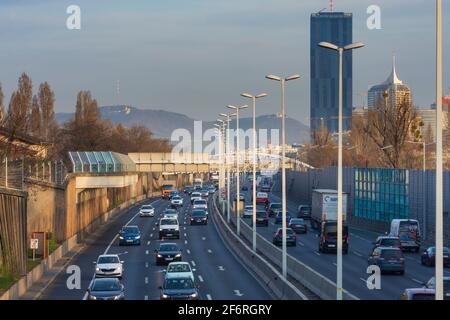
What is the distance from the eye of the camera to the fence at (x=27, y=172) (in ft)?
157

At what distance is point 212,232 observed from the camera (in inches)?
3147

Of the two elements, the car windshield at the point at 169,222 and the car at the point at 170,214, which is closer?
the car windshield at the point at 169,222

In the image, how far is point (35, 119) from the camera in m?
111

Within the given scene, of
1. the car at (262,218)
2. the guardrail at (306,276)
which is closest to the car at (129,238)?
the guardrail at (306,276)

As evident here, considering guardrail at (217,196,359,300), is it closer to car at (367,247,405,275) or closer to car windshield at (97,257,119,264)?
car at (367,247,405,275)

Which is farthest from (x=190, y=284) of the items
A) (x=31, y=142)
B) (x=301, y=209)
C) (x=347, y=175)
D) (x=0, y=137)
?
(x=301, y=209)

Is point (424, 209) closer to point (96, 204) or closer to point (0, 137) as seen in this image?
point (0, 137)

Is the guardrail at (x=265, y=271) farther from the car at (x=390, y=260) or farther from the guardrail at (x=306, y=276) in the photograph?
the car at (x=390, y=260)

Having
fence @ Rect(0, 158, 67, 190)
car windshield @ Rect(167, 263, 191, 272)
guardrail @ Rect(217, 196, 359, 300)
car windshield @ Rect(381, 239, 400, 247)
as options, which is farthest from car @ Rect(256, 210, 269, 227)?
car windshield @ Rect(167, 263, 191, 272)

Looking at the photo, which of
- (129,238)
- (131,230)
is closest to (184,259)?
(129,238)

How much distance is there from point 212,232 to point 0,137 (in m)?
26.8

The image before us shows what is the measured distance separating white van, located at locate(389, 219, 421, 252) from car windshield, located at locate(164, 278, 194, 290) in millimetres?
28702

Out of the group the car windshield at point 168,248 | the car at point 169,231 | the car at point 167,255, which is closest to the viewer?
the car at point 167,255

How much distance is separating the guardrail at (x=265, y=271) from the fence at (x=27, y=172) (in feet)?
39.4
